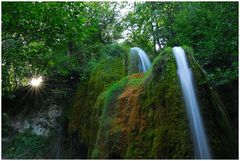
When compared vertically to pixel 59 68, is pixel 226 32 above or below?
below

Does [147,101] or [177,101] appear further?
[147,101]

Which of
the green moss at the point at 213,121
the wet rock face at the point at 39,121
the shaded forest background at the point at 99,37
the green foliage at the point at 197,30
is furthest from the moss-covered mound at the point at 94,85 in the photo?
the green moss at the point at 213,121

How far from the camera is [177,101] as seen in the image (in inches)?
255

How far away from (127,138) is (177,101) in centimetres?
128

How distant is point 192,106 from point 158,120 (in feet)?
2.51

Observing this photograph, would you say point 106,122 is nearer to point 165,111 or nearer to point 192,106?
point 165,111

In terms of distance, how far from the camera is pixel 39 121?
13820 millimetres

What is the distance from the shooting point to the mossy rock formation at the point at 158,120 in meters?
6.14

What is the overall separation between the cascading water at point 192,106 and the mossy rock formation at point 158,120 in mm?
128

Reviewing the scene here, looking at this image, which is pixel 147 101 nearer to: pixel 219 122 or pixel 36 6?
pixel 219 122

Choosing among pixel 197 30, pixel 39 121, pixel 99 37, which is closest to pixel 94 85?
pixel 39 121

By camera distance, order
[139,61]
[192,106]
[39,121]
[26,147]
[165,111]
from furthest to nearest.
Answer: [39,121], [26,147], [139,61], [192,106], [165,111]

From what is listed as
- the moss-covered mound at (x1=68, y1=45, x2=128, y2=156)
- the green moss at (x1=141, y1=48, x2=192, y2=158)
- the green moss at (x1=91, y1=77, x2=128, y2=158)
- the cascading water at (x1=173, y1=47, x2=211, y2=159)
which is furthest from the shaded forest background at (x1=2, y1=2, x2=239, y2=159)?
the green moss at (x1=91, y1=77, x2=128, y2=158)

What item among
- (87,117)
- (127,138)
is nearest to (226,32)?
(127,138)
